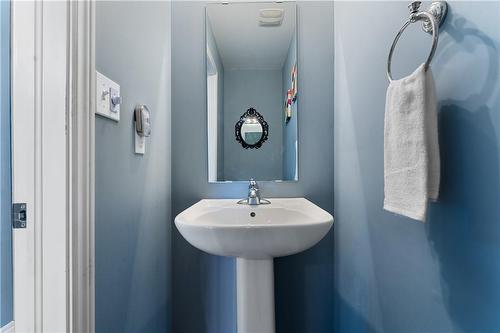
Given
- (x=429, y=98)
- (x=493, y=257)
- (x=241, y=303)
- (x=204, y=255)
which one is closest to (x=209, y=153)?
(x=204, y=255)

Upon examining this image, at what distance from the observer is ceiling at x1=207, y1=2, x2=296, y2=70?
1.36 m

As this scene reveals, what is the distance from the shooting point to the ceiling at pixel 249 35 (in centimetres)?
136

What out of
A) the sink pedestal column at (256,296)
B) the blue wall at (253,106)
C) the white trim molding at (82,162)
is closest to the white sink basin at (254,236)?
the sink pedestal column at (256,296)

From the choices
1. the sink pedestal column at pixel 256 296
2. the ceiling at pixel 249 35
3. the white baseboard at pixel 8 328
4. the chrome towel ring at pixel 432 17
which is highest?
the ceiling at pixel 249 35

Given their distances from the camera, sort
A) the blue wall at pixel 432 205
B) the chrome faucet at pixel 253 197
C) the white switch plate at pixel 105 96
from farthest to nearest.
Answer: the chrome faucet at pixel 253 197, the white switch plate at pixel 105 96, the blue wall at pixel 432 205

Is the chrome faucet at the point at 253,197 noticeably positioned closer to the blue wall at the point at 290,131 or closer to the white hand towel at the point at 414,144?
the blue wall at the point at 290,131

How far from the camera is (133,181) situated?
0.95 meters

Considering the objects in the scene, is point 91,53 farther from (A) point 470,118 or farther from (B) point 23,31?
(A) point 470,118

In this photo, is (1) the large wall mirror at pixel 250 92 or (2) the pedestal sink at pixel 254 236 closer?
(2) the pedestal sink at pixel 254 236

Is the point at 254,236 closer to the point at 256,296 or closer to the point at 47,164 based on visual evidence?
the point at 256,296

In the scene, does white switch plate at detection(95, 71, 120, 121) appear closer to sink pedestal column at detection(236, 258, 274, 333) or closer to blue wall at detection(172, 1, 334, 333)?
blue wall at detection(172, 1, 334, 333)

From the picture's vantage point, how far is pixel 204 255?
1344 mm

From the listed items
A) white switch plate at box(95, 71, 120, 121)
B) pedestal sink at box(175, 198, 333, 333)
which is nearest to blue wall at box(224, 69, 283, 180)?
pedestal sink at box(175, 198, 333, 333)

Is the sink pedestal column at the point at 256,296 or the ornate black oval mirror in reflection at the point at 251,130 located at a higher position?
the ornate black oval mirror in reflection at the point at 251,130
